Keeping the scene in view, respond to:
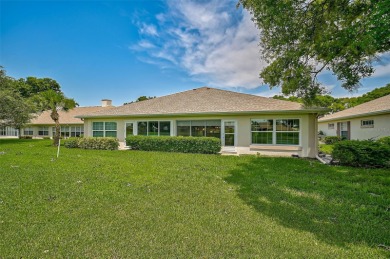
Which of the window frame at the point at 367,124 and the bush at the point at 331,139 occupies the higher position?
the window frame at the point at 367,124

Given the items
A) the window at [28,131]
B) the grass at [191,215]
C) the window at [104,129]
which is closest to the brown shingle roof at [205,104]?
the window at [104,129]

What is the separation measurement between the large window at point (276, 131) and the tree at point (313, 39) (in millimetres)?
3308

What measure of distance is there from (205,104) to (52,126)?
26830 millimetres

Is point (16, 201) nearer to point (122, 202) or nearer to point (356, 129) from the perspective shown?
point (122, 202)

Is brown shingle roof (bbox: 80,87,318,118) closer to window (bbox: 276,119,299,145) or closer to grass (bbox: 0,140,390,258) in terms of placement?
window (bbox: 276,119,299,145)

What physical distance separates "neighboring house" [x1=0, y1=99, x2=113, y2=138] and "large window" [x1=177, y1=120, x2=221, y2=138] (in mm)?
16033

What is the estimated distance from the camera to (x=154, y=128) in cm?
1630

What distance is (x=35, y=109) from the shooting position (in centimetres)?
2267

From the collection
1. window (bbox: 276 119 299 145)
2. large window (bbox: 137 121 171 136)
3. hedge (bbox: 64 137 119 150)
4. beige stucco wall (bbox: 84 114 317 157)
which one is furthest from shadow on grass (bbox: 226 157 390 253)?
hedge (bbox: 64 137 119 150)

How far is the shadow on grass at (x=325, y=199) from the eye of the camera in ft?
11.8

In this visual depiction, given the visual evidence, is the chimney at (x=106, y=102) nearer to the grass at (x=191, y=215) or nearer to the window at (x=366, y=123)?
the grass at (x=191, y=215)

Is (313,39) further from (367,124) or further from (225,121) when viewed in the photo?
(367,124)

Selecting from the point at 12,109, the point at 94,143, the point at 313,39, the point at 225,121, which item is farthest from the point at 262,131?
the point at 12,109

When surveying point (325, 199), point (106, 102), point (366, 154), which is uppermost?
point (106, 102)
